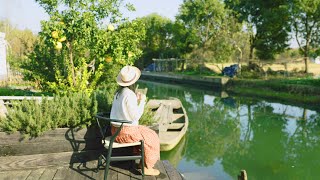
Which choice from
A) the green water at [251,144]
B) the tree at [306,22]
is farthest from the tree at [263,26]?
the green water at [251,144]

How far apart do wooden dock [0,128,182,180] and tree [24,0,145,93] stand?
3.28 metres

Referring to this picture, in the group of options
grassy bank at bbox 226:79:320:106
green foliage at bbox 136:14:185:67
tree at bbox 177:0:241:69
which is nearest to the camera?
grassy bank at bbox 226:79:320:106

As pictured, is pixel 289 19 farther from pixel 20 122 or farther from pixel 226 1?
pixel 20 122

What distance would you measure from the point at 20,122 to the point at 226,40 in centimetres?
2523

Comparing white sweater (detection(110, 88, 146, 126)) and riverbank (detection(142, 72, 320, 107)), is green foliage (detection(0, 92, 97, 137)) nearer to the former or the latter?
white sweater (detection(110, 88, 146, 126))

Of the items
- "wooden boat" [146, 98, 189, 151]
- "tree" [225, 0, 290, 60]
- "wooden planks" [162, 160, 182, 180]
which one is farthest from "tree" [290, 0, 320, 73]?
"wooden planks" [162, 160, 182, 180]

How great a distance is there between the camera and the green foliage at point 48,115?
4141mm

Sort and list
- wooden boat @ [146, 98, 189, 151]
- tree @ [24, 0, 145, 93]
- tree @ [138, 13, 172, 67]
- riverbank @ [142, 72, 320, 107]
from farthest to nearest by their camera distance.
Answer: tree @ [138, 13, 172, 67] < riverbank @ [142, 72, 320, 107] < wooden boat @ [146, 98, 189, 151] < tree @ [24, 0, 145, 93]

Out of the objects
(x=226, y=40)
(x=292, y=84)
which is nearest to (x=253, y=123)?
(x=292, y=84)

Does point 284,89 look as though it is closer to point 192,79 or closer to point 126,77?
point 192,79

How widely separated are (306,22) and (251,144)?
50.3 ft

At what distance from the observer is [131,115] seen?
386 centimetres

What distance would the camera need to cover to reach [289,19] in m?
22.8

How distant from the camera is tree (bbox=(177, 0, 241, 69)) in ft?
94.7
